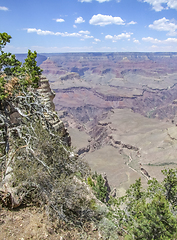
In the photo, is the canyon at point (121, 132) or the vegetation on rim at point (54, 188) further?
the canyon at point (121, 132)

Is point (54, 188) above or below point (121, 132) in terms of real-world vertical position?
above

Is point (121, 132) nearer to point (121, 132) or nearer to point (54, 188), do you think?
point (121, 132)

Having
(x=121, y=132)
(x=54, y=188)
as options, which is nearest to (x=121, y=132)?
(x=121, y=132)

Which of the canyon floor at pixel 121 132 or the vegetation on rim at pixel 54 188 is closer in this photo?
the vegetation on rim at pixel 54 188

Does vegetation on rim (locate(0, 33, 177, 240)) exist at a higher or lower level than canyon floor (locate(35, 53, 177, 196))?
higher

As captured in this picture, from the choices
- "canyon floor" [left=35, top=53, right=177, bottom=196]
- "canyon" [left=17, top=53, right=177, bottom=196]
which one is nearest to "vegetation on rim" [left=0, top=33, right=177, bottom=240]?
"canyon" [left=17, top=53, right=177, bottom=196]

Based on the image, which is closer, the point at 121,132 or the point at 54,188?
the point at 54,188

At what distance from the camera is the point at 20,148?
877cm

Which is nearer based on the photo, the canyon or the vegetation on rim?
the vegetation on rim

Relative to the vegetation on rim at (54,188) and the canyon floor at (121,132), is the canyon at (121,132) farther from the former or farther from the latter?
the vegetation on rim at (54,188)

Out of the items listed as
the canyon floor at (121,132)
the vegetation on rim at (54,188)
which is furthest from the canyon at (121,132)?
the vegetation on rim at (54,188)

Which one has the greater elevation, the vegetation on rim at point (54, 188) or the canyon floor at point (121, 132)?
the vegetation on rim at point (54, 188)

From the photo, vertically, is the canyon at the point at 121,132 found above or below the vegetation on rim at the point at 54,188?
below

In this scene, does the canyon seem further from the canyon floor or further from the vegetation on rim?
the vegetation on rim
